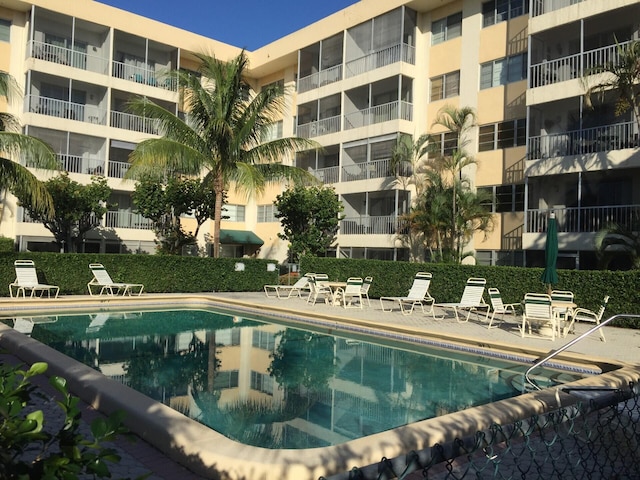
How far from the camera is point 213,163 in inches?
850

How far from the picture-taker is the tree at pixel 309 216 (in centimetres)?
2600

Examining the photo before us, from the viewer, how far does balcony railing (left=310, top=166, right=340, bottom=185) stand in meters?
29.3

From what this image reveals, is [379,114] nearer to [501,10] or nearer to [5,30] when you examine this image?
[501,10]

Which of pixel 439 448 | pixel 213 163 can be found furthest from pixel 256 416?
pixel 213 163

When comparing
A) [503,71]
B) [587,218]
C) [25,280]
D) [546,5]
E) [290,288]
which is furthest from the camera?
[503,71]

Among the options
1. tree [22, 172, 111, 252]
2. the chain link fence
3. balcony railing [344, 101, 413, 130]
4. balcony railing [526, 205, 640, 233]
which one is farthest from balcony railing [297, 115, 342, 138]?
the chain link fence

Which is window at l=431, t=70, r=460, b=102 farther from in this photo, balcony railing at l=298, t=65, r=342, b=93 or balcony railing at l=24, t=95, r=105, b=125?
balcony railing at l=24, t=95, r=105, b=125

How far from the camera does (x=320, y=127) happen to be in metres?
30.7

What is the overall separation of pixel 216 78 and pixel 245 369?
48.0 feet

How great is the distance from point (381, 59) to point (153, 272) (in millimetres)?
15373

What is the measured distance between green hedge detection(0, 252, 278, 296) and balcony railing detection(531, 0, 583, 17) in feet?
49.7

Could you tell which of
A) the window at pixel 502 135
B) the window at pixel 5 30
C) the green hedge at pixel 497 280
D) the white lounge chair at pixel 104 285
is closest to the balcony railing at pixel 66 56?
the window at pixel 5 30

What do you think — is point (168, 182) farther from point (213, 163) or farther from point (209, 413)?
point (209, 413)

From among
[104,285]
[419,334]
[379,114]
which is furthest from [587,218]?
[104,285]
